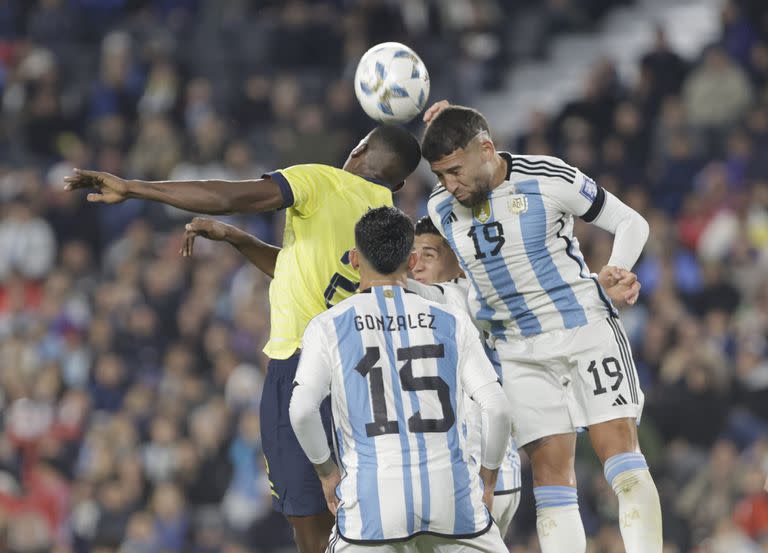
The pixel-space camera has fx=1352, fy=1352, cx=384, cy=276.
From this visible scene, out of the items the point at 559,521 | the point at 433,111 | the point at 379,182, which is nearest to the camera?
the point at 559,521

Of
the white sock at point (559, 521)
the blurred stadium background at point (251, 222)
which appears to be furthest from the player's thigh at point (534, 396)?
the blurred stadium background at point (251, 222)

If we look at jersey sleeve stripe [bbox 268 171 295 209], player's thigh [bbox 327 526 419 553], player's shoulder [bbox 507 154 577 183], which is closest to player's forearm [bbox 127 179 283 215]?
jersey sleeve stripe [bbox 268 171 295 209]

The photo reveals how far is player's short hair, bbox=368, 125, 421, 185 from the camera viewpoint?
6.27m

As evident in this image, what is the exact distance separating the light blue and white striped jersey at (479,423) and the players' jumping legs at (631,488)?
0.47m

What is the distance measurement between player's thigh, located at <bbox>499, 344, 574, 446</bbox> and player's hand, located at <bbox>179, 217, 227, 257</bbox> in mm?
1485

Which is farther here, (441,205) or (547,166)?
(441,205)

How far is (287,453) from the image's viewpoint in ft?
19.7

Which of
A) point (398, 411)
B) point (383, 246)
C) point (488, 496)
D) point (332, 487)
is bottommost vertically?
point (488, 496)

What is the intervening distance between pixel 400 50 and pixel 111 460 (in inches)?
294

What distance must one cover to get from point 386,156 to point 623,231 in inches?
44.9

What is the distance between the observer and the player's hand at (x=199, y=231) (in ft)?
20.2

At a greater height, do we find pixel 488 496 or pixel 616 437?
pixel 616 437

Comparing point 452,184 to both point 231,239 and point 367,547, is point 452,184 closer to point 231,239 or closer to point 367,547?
point 231,239

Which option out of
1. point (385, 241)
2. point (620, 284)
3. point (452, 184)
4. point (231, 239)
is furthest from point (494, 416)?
point (231, 239)
